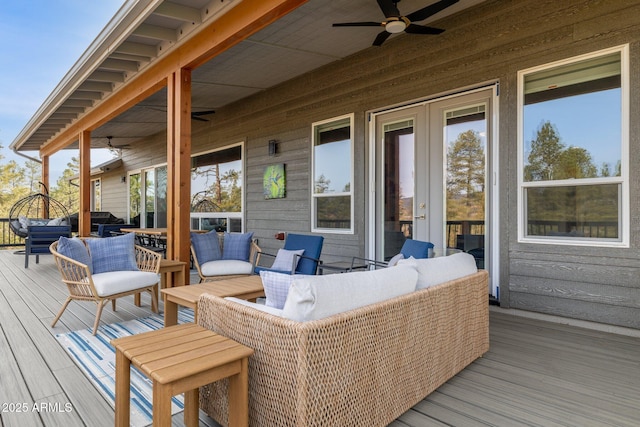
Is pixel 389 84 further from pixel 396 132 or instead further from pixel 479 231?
pixel 479 231

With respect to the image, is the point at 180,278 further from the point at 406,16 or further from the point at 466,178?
the point at 406,16

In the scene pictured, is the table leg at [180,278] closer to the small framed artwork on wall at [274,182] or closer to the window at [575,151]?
the small framed artwork on wall at [274,182]

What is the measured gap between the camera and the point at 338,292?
1.62 m

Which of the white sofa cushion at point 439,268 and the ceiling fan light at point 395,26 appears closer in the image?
the white sofa cushion at point 439,268

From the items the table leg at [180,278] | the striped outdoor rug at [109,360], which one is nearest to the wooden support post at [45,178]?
the table leg at [180,278]

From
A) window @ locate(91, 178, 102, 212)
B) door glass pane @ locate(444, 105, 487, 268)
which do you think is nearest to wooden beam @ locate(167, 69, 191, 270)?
door glass pane @ locate(444, 105, 487, 268)

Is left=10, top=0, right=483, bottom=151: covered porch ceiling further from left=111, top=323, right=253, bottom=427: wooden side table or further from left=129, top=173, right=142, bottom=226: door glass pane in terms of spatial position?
left=129, top=173, right=142, bottom=226: door glass pane

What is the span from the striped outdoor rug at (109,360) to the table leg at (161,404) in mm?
672

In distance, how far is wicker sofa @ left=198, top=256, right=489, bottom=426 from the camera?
→ 143cm

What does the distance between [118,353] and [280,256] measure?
104 inches

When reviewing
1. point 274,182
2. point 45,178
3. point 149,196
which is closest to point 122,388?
point 274,182

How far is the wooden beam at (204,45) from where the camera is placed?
10.7 ft

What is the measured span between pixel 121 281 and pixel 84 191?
521 cm

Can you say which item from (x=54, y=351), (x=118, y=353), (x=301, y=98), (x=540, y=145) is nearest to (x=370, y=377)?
(x=118, y=353)
